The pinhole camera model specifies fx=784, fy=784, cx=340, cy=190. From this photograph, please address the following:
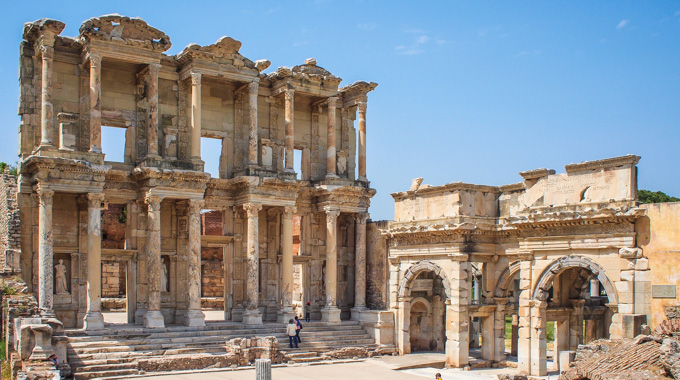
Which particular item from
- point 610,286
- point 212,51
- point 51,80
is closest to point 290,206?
point 212,51

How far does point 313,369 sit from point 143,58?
10.8 metres

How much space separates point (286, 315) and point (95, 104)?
30.2 feet

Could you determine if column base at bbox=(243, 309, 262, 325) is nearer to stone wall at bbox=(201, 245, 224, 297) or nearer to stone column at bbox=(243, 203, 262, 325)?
stone column at bbox=(243, 203, 262, 325)

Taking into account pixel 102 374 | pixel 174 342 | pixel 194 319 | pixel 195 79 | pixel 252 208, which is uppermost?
pixel 195 79

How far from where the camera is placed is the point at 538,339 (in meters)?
21.3

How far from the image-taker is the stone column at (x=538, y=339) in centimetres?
2125

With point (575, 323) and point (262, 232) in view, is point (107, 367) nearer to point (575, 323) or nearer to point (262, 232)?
point (262, 232)

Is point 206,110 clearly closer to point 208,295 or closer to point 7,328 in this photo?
point 7,328

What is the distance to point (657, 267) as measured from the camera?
18.4m

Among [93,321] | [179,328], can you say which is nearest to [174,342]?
[179,328]

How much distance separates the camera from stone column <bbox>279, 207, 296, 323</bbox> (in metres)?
26.6

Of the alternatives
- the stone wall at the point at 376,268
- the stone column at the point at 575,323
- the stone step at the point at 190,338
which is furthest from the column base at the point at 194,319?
the stone column at the point at 575,323

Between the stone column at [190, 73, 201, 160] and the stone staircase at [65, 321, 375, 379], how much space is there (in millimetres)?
5618

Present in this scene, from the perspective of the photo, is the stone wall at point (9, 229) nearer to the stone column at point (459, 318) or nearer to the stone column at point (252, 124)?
the stone column at point (252, 124)
